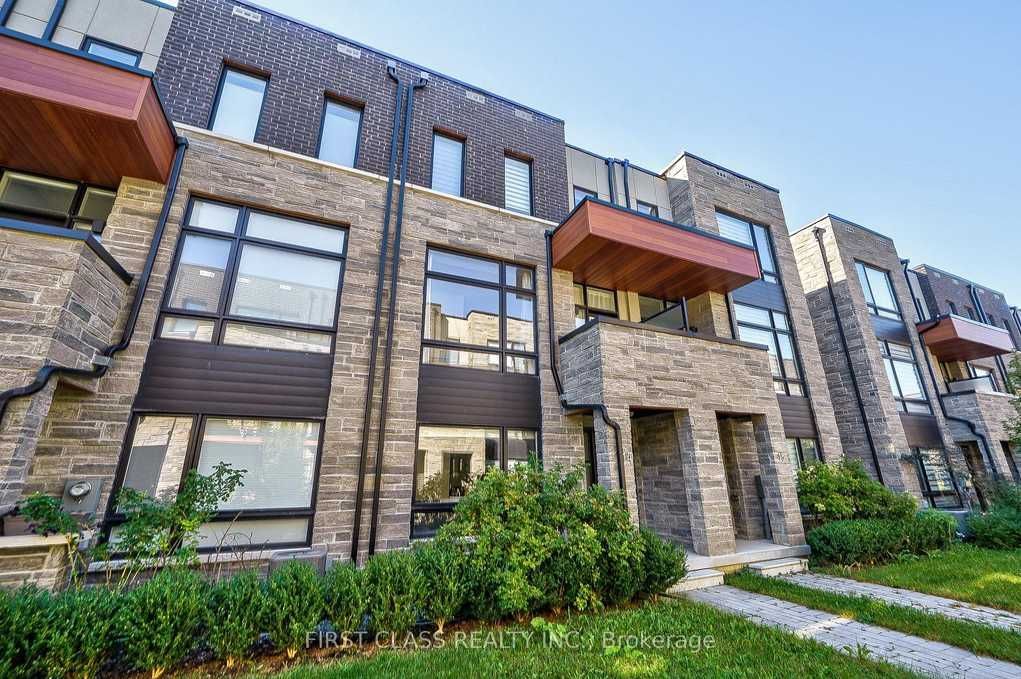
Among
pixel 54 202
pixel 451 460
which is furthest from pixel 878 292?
pixel 54 202

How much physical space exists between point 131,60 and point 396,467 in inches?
335

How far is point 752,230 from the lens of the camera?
11.9 meters

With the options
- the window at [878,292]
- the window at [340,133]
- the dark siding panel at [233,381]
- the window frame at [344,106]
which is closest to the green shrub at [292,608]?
the dark siding panel at [233,381]

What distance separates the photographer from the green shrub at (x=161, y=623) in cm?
302

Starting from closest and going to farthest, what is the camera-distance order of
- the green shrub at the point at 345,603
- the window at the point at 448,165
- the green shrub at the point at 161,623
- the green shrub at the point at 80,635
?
the green shrub at the point at 80,635, the green shrub at the point at 161,623, the green shrub at the point at 345,603, the window at the point at 448,165

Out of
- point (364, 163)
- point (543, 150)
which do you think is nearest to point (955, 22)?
point (543, 150)

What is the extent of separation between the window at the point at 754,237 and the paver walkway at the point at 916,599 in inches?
315

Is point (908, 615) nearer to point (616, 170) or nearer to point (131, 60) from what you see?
point (616, 170)

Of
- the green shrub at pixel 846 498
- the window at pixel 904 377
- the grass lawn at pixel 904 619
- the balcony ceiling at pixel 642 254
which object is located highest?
the balcony ceiling at pixel 642 254

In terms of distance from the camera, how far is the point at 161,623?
309cm

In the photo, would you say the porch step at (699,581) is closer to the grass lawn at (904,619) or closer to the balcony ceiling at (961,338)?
the grass lawn at (904,619)

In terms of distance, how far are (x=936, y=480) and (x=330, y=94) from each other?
19.0m

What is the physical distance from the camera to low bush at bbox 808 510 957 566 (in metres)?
6.72

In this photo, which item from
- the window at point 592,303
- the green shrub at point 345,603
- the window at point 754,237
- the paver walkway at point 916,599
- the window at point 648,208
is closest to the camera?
the green shrub at point 345,603
